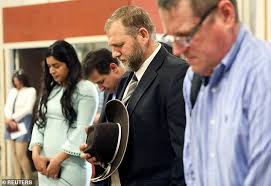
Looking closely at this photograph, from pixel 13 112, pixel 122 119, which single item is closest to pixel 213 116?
pixel 122 119

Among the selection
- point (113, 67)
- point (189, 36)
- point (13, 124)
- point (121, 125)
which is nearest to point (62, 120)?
point (113, 67)

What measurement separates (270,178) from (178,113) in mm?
797

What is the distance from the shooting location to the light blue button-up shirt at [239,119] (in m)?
1.14

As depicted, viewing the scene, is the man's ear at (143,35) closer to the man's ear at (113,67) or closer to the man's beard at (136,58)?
the man's beard at (136,58)

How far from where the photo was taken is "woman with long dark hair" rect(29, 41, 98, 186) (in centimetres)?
285

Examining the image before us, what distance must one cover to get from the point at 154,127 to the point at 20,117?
12.4 ft

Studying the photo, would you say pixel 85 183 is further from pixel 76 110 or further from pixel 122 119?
pixel 122 119

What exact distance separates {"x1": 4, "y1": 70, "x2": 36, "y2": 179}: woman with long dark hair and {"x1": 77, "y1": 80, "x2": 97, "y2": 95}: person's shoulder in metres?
2.68

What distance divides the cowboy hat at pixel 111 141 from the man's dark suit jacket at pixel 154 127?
31mm

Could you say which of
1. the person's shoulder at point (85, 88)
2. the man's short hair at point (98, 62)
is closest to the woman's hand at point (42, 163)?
the person's shoulder at point (85, 88)

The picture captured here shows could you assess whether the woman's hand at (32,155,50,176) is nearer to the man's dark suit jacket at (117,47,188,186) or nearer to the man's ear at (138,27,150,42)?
the man's dark suit jacket at (117,47,188,186)

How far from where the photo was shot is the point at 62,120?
286cm

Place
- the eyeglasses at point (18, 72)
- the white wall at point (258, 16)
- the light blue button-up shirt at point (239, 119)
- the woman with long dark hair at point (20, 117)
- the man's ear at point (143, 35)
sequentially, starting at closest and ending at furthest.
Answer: the light blue button-up shirt at point (239, 119) < the man's ear at point (143, 35) < the white wall at point (258, 16) < the woman with long dark hair at point (20, 117) < the eyeglasses at point (18, 72)

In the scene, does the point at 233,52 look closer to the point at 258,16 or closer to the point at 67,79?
the point at 67,79
